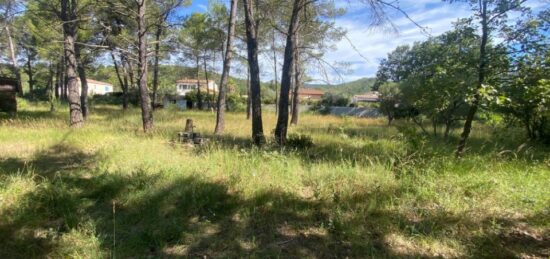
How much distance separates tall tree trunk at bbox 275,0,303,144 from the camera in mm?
6184

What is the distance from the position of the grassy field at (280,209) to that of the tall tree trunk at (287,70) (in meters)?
2.07

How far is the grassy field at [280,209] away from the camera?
2590 mm

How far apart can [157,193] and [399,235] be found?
273 cm

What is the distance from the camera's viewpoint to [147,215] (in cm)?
320

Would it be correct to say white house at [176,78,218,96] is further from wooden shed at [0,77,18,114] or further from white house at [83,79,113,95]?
white house at [83,79,113,95]

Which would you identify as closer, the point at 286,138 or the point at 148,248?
the point at 148,248

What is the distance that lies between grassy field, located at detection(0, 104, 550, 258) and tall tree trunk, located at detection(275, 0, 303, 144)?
2067mm

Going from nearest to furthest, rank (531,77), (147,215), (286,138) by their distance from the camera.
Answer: (147,215) < (531,77) < (286,138)

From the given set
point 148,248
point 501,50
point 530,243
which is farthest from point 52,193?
point 501,50

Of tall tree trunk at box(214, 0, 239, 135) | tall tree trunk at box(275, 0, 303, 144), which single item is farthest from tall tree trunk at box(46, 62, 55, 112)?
tall tree trunk at box(275, 0, 303, 144)

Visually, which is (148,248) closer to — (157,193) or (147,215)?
(147,215)

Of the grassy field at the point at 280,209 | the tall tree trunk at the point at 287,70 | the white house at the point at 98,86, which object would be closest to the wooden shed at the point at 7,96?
the grassy field at the point at 280,209

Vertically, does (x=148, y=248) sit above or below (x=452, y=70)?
below

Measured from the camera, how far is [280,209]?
320 centimetres
